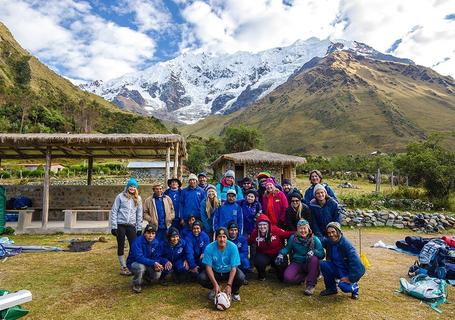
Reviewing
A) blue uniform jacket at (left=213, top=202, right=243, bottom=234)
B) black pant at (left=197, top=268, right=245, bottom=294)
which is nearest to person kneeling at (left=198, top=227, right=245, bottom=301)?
black pant at (left=197, top=268, right=245, bottom=294)

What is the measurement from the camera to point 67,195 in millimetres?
12406

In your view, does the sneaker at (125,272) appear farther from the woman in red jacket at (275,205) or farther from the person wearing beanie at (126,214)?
the woman in red jacket at (275,205)

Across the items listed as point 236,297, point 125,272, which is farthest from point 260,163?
point 236,297

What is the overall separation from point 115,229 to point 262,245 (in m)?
2.31

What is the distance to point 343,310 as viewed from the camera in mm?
4383

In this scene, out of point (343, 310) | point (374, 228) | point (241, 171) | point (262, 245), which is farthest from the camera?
point (241, 171)

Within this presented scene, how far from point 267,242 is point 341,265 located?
1.09 metres

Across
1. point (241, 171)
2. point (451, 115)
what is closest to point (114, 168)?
point (241, 171)

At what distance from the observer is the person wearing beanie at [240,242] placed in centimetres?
500

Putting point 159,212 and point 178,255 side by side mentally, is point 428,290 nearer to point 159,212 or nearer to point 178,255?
point 178,255

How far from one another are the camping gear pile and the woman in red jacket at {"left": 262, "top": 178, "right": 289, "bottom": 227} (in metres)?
1.99

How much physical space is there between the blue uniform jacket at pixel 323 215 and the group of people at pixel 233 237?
1cm

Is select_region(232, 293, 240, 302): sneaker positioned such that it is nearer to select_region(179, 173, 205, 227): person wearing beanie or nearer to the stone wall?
select_region(179, 173, 205, 227): person wearing beanie

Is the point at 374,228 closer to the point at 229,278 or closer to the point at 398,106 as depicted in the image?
the point at 229,278
